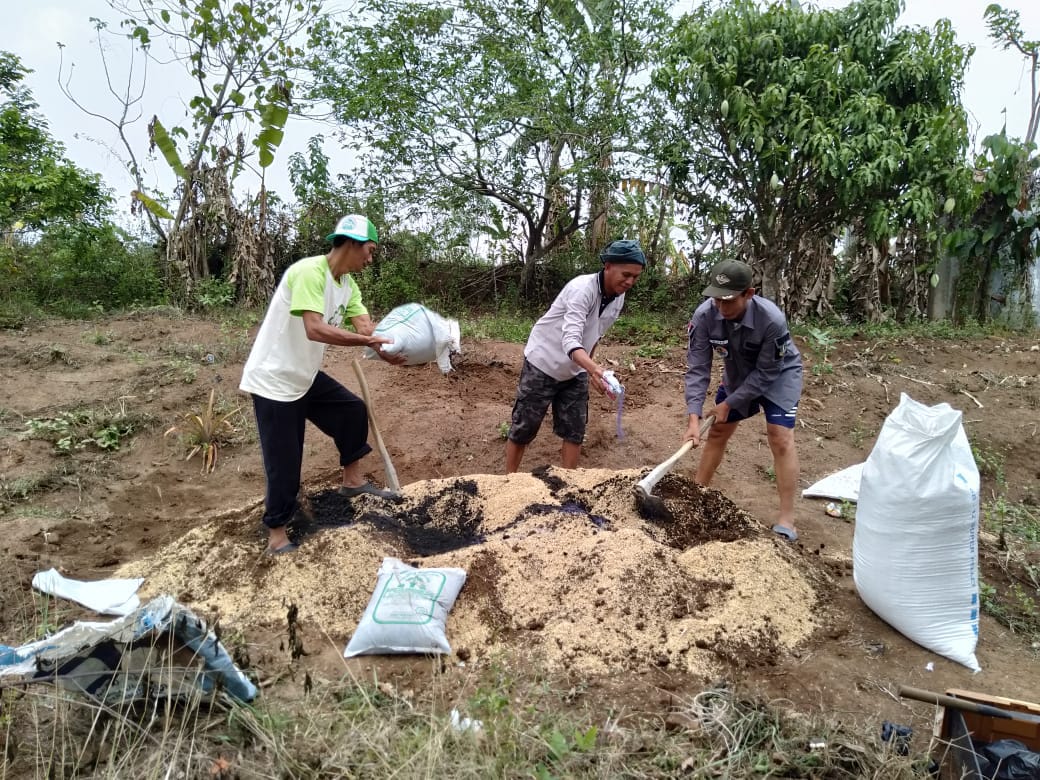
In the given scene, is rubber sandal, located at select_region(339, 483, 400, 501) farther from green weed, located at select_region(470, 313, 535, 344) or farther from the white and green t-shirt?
green weed, located at select_region(470, 313, 535, 344)

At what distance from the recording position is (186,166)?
9406 millimetres

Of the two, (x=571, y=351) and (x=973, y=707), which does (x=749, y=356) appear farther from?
→ (x=973, y=707)

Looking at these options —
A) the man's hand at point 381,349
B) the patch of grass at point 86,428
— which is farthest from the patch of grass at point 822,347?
the patch of grass at point 86,428

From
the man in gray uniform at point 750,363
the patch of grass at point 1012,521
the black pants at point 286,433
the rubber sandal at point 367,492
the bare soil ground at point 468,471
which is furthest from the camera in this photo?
the rubber sandal at point 367,492

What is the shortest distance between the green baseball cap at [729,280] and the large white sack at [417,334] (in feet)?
4.49

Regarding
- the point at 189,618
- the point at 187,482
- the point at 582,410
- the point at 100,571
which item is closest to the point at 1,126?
the point at 187,482

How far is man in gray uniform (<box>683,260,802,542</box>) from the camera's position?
3400mm

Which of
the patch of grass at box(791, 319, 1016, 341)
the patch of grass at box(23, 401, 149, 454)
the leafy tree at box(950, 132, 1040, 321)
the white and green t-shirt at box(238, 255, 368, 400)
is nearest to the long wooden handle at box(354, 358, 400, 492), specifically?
the white and green t-shirt at box(238, 255, 368, 400)

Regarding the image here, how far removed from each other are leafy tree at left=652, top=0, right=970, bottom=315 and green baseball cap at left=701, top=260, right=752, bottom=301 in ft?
12.6

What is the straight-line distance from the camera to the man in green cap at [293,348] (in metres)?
2.91

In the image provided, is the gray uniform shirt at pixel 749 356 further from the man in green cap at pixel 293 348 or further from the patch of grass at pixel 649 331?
the patch of grass at pixel 649 331

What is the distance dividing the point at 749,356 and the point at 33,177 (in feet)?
32.8

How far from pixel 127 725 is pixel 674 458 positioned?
2.46 m

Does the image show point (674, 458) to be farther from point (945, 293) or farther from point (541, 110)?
point (945, 293)
